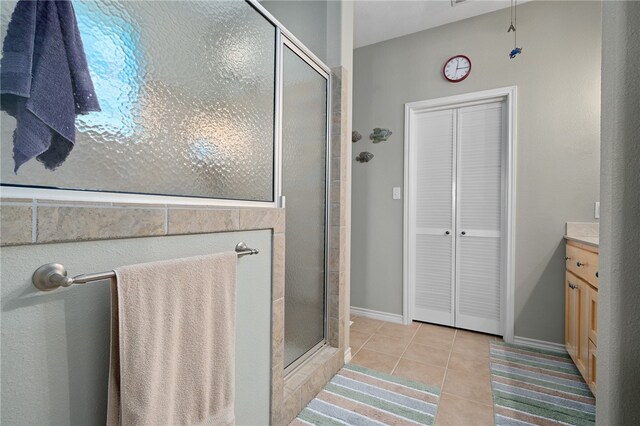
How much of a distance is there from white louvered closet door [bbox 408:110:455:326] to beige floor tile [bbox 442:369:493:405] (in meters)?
0.82

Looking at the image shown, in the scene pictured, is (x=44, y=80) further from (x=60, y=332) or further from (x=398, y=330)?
(x=398, y=330)

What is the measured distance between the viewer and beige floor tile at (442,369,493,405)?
1.68m

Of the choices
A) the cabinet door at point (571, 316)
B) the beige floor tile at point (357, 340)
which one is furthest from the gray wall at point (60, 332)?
the cabinet door at point (571, 316)

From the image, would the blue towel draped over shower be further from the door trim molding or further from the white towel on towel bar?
the door trim molding

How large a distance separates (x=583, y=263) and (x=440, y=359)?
108cm

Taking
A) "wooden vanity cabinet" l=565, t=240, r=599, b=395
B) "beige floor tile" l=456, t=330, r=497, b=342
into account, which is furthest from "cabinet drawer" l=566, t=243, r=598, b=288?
"beige floor tile" l=456, t=330, r=497, b=342

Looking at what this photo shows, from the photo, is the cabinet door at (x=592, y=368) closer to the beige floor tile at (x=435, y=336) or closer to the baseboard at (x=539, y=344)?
the baseboard at (x=539, y=344)

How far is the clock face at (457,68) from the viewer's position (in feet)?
8.36

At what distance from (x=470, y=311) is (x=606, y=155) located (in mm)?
2228

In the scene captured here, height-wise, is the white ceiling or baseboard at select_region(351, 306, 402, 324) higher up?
the white ceiling

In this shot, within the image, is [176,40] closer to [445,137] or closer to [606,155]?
[606,155]

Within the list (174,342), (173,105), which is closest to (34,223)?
(174,342)

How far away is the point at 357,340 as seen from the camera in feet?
8.04

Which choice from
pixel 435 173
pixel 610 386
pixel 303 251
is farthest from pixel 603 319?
pixel 435 173
